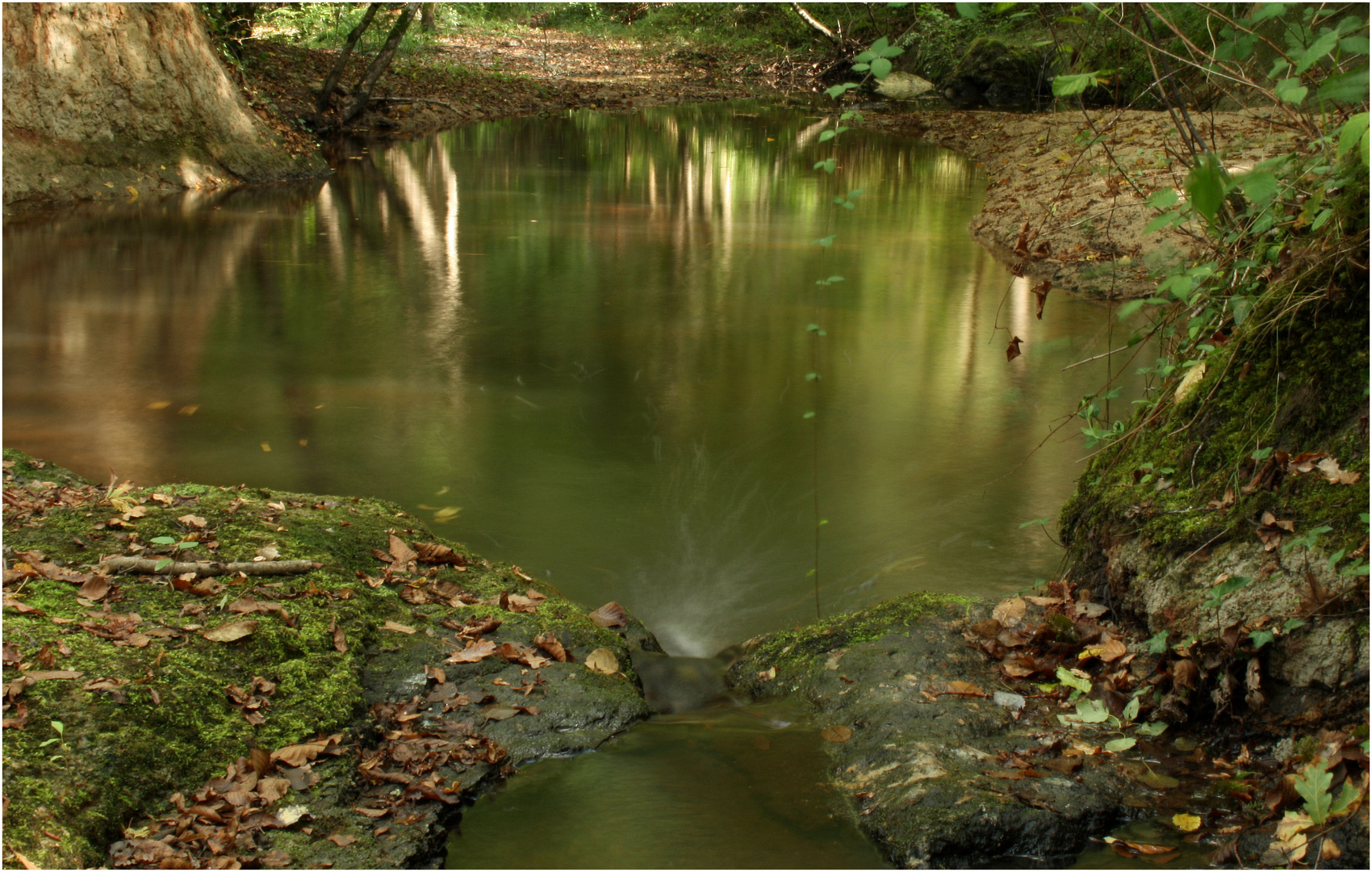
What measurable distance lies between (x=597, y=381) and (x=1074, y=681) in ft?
16.5

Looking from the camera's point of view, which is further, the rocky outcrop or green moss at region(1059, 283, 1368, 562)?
the rocky outcrop

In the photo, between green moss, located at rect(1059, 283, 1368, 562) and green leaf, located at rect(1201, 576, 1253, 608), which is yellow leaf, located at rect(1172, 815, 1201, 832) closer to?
green leaf, located at rect(1201, 576, 1253, 608)

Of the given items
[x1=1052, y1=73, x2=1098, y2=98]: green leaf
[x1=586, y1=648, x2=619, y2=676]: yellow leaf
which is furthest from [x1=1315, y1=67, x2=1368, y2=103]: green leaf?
[x1=586, y1=648, x2=619, y2=676]: yellow leaf

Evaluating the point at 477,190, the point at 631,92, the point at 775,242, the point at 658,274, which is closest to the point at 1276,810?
the point at 658,274

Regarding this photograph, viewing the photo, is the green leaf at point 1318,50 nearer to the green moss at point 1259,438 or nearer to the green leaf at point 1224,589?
the green moss at point 1259,438

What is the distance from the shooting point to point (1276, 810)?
246 cm

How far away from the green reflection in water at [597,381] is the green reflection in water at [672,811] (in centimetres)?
170

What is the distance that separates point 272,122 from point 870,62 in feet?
55.9

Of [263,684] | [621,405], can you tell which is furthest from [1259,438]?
[621,405]

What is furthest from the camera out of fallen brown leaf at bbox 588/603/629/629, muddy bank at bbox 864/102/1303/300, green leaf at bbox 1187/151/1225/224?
muddy bank at bbox 864/102/1303/300

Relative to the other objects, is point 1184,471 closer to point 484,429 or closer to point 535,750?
point 535,750

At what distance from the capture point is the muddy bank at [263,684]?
2418mm

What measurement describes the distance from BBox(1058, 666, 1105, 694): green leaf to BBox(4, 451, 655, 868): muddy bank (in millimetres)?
1352

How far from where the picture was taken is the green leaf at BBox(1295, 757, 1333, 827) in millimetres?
2209
